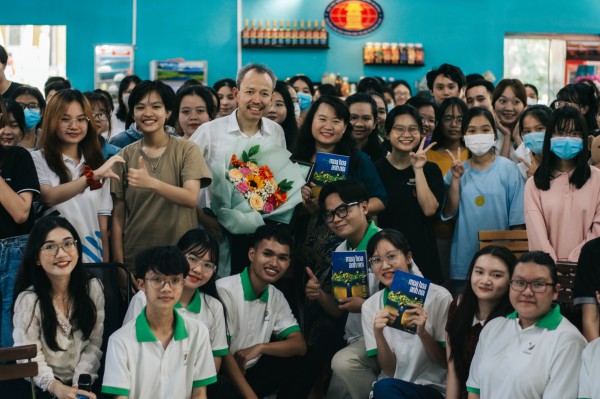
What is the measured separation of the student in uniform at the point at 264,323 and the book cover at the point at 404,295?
67cm

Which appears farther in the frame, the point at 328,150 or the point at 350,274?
the point at 328,150

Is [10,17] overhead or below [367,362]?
overhead

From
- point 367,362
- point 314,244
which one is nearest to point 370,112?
point 314,244

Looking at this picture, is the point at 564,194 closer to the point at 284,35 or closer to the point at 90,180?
the point at 90,180

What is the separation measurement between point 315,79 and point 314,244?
7.98 m

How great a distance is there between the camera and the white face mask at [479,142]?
16.8 feet

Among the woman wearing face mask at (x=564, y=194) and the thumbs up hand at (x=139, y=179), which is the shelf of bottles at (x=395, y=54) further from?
the thumbs up hand at (x=139, y=179)

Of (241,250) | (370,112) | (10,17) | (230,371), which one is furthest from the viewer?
A: (10,17)

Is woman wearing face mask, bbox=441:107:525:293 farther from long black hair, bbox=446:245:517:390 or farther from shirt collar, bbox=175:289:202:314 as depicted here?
shirt collar, bbox=175:289:202:314

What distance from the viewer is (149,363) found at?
12.6ft

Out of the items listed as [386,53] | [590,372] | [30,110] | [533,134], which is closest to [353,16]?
[386,53]

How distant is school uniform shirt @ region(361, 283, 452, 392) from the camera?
4340 mm

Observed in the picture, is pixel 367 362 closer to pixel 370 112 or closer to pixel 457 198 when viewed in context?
pixel 457 198

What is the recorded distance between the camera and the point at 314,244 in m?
4.94
